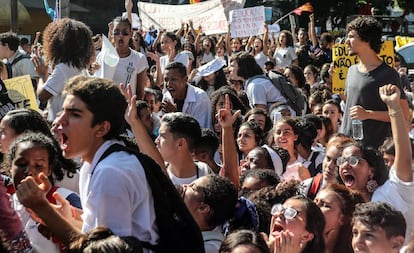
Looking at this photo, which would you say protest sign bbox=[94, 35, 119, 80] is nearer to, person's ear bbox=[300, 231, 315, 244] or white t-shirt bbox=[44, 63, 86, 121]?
white t-shirt bbox=[44, 63, 86, 121]

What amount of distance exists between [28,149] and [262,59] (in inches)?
337

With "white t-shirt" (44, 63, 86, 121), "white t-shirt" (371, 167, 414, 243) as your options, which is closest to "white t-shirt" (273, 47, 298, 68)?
"white t-shirt" (44, 63, 86, 121)

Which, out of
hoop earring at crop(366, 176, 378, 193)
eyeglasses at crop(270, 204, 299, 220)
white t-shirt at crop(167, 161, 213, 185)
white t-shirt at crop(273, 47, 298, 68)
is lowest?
white t-shirt at crop(273, 47, 298, 68)

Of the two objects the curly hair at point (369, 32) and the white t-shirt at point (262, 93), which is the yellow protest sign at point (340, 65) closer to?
the white t-shirt at point (262, 93)

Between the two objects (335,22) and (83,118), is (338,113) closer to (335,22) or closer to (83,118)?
(83,118)

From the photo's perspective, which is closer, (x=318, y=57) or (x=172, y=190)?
(x=172, y=190)

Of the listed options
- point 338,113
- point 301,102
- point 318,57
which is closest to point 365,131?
point 338,113

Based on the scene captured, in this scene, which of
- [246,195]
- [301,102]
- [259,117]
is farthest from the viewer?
[301,102]

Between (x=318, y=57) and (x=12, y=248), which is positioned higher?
(x=12, y=248)

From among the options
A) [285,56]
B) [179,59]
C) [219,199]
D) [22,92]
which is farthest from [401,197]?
[285,56]

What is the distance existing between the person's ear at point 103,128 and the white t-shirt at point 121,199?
0.14 m

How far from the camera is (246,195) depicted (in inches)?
188

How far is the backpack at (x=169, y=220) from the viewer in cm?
309

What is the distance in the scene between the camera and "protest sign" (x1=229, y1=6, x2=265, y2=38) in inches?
557
